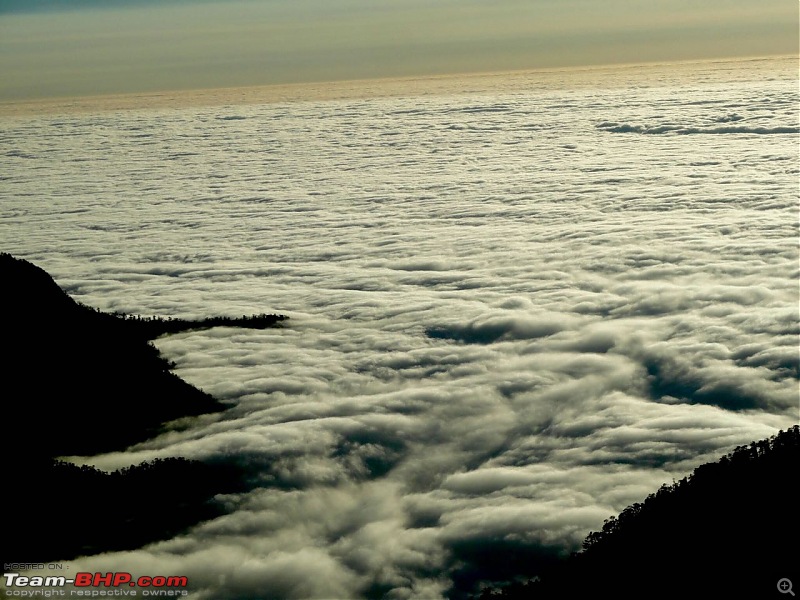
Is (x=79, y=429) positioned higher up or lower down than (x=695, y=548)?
higher up

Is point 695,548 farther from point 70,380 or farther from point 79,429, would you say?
point 70,380

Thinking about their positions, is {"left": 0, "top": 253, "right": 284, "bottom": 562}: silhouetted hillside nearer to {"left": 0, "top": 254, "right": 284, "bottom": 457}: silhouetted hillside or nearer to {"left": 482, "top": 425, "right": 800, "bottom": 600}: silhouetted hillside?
{"left": 0, "top": 254, "right": 284, "bottom": 457}: silhouetted hillside

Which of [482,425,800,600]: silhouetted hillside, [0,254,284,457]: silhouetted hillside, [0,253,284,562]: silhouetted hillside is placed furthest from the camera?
[0,254,284,457]: silhouetted hillside

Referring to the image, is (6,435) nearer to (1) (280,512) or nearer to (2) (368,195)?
(1) (280,512)

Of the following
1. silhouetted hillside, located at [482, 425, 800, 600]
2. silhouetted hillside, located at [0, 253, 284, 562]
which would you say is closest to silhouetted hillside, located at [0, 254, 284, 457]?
silhouetted hillside, located at [0, 253, 284, 562]

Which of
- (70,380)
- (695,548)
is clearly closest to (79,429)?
(70,380)

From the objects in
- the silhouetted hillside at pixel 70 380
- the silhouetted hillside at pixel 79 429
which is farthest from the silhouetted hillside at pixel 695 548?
the silhouetted hillside at pixel 70 380

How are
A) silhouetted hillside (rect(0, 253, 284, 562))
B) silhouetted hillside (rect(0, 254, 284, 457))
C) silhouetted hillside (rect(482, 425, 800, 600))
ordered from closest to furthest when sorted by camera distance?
silhouetted hillside (rect(482, 425, 800, 600)) < silhouetted hillside (rect(0, 253, 284, 562)) < silhouetted hillside (rect(0, 254, 284, 457))

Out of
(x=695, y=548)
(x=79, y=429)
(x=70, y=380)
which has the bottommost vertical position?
(x=695, y=548)
